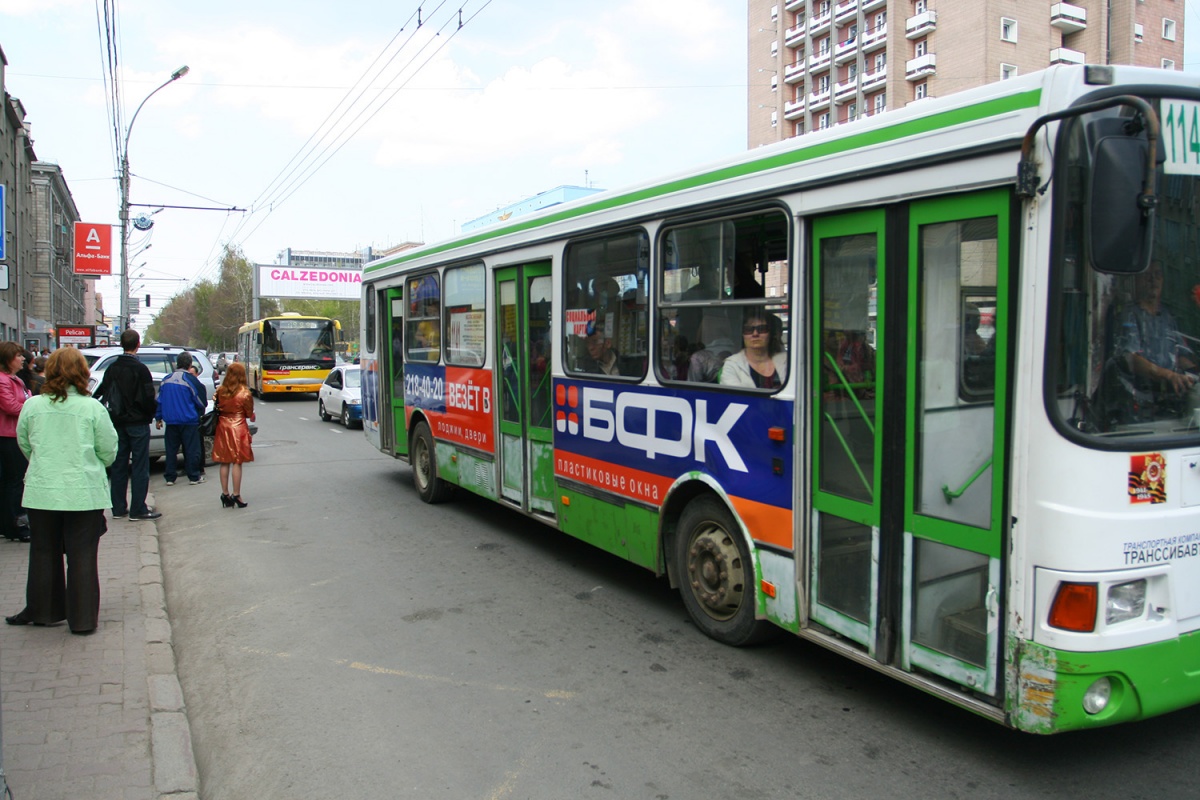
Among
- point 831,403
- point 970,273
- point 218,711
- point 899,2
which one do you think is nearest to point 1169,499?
point 970,273

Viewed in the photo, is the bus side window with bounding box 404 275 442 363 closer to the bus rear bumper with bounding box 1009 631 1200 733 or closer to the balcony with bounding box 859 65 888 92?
the bus rear bumper with bounding box 1009 631 1200 733

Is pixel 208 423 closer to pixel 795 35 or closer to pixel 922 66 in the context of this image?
pixel 922 66

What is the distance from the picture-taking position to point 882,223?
417 cm

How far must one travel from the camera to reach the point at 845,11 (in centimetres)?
5794

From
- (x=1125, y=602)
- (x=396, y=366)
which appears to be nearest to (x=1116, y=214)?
(x=1125, y=602)

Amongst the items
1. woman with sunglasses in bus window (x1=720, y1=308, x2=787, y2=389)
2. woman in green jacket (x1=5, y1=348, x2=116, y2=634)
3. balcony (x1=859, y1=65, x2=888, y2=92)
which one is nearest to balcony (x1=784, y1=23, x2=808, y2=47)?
balcony (x1=859, y1=65, x2=888, y2=92)

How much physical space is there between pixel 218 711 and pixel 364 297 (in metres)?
7.97

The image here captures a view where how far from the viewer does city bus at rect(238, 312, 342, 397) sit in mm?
31312

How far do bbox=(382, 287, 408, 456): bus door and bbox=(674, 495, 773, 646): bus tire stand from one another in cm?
599

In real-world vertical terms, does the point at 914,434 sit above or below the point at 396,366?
below

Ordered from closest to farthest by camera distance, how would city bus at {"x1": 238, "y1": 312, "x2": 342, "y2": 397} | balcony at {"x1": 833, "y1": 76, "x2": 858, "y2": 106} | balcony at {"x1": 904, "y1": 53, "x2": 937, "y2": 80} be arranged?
1. city bus at {"x1": 238, "y1": 312, "x2": 342, "y2": 397}
2. balcony at {"x1": 904, "y1": 53, "x2": 937, "y2": 80}
3. balcony at {"x1": 833, "y1": 76, "x2": 858, "y2": 106}

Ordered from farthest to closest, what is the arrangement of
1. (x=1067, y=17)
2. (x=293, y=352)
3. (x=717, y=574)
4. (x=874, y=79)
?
1. (x=874, y=79)
2. (x=1067, y=17)
3. (x=293, y=352)
4. (x=717, y=574)

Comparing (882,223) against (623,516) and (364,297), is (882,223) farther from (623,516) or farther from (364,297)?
(364,297)

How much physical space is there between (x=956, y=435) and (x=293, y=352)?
100 feet
